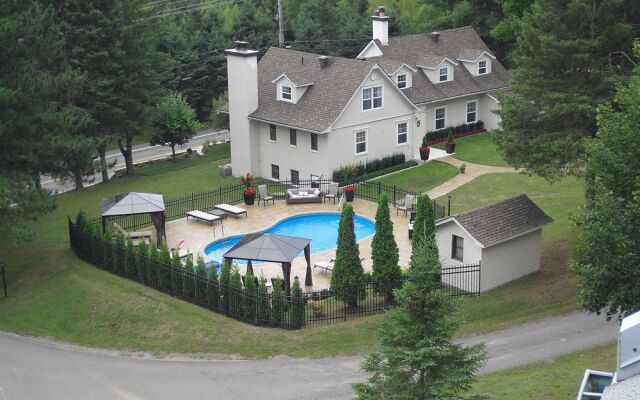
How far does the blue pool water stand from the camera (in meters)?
36.0

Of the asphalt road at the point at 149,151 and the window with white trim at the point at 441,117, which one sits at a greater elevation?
the window with white trim at the point at 441,117

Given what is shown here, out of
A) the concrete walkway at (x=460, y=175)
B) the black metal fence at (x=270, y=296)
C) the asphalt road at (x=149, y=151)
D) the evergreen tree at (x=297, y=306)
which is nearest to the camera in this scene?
the evergreen tree at (x=297, y=306)

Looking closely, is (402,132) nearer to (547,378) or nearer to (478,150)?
(478,150)

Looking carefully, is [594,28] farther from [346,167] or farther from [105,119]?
[105,119]

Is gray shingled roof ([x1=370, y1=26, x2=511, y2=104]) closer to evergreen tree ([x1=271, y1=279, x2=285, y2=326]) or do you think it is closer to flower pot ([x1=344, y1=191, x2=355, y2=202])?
flower pot ([x1=344, y1=191, x2=355, y2=202])

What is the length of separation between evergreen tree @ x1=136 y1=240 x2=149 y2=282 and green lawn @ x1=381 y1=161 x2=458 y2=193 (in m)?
16.5

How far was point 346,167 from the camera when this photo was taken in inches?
1753

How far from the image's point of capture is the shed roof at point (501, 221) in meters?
29.4

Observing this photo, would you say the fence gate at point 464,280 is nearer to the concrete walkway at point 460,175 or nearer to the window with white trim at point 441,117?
the concrete walkway at point 460,175

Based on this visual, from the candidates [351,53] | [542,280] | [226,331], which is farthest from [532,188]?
[351,53]

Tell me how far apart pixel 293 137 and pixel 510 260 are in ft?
58.7

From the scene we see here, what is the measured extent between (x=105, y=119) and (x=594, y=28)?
25.7 m

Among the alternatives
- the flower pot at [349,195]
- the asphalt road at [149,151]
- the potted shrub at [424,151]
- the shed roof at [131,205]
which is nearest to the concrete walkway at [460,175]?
the potted shrub at [424,151]

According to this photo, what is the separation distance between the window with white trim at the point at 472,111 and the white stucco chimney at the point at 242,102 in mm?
15173
